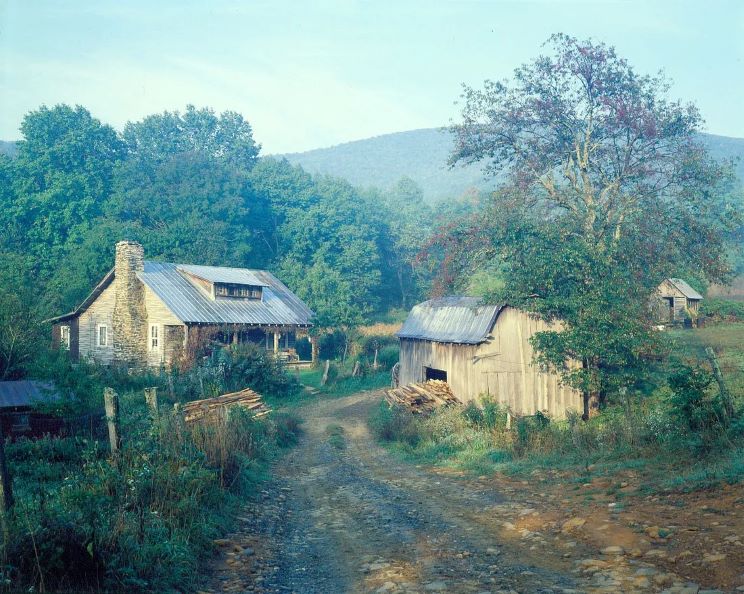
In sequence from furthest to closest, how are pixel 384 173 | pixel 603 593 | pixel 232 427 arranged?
pixel 384 173, pixel 232 427, pixel 603 593

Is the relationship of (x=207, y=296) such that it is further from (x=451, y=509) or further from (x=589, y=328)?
(x=451, y=509)

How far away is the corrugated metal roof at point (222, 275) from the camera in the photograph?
3812 centimetres

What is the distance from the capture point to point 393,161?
180m

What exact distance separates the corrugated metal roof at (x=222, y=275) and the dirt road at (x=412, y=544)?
80.5ft

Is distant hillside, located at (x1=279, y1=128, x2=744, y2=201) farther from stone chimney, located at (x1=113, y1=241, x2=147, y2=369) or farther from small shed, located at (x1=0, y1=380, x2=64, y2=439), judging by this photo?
small shed, located at (x1=0, y1=380, x2=64, y2=439)

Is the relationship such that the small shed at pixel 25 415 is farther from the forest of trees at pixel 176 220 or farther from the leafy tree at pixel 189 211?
the leafy tree at pixel 189 211

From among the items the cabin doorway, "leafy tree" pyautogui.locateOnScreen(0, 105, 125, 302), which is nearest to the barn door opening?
the cabin doorway

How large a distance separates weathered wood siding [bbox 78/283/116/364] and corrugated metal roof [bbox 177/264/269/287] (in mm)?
4521

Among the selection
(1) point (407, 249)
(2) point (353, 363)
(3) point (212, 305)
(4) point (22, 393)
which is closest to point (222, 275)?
(3) point (212, 305)

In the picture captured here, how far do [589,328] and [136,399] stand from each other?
15599mm

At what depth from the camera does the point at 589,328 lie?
20.6m

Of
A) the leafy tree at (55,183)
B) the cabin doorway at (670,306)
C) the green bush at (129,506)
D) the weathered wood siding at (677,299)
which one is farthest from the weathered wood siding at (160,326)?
the weathered wood siding at (677,299)

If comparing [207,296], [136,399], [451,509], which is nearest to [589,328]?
[451,509]

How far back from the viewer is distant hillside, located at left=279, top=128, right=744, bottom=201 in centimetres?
16462
